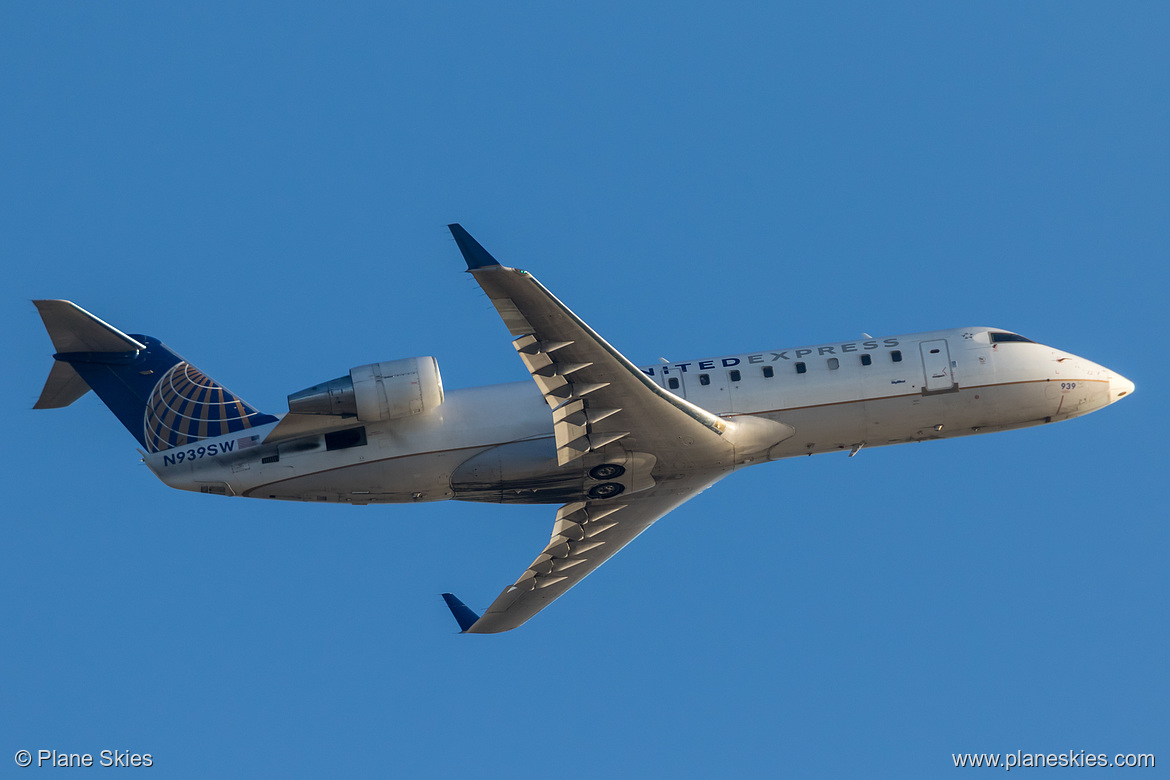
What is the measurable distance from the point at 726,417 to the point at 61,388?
16525mm

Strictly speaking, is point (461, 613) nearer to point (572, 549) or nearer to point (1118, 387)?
point (572, 549)

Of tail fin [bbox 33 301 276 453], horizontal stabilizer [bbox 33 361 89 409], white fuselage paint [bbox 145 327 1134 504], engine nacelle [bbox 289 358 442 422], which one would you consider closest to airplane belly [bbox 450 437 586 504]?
white fuselage paint [bbox 145 327 1134 504]

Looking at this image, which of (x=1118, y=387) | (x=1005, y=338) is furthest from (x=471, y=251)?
(x=1118, y=387)

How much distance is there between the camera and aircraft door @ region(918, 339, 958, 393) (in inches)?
1122

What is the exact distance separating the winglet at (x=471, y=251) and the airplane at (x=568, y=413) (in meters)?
2.68

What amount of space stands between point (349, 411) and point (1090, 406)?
18.3 metres

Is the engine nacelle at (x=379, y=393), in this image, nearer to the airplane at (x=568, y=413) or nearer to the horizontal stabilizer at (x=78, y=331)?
the airplane at (x=568, y=413)

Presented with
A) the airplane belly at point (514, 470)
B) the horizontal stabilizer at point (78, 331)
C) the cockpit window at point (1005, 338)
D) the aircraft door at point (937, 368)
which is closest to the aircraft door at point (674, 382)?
the airplane belly at point (514, 470)

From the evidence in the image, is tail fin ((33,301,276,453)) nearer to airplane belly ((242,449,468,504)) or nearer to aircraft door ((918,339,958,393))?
airplane belly ((242,449,468,504))

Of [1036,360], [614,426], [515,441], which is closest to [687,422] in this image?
[614,426]

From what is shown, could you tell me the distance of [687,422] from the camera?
26156mm

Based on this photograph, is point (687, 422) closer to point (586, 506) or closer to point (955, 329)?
point (586, 506)

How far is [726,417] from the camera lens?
27.4 meters

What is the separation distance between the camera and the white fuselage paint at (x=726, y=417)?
2694 centimetres
